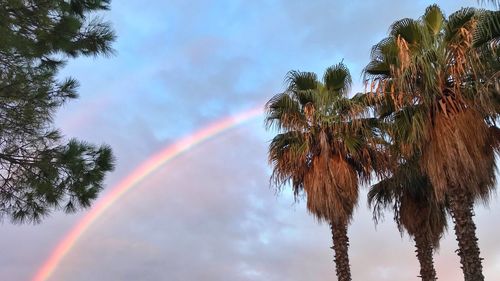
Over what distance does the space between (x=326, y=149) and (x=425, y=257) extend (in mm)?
5737

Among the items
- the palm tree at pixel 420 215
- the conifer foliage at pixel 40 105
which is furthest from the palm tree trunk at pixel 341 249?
the conifer foliage at pixel 40 105

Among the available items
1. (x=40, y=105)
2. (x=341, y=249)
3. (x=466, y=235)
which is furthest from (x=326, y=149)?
(x=40, y=105)

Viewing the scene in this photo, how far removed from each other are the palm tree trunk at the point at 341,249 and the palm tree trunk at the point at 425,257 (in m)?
3.75

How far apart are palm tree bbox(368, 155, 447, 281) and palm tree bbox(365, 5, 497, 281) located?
12.1ft

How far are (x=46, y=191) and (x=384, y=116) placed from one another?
9.97 meters

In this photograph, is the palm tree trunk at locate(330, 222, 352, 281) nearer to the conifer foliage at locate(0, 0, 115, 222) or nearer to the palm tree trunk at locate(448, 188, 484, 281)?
the palm tree trunk at locate(448, 188, 484, 281)

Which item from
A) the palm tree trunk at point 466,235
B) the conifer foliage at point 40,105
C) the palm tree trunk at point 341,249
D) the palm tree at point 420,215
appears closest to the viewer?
the conifer foliage at point 40,105

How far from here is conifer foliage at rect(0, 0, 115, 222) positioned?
36.6 feet

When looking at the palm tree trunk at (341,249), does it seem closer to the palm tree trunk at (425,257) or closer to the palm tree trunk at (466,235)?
the palm tree trunk at (425,257)

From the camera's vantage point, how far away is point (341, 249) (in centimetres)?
1873

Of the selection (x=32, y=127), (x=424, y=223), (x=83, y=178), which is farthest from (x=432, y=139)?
(x=32, y=127)

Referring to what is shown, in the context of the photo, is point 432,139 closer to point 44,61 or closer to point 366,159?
point 366,159

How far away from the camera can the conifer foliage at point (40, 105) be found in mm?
11164

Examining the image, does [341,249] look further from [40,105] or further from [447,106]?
[40,105]
